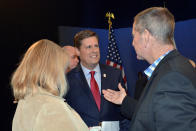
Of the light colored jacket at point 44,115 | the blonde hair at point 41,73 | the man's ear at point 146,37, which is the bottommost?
the light colored jacket at point 44,115

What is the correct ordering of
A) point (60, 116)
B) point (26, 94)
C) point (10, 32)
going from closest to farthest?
point (60, 116), point (26, 94), point (10, 32)

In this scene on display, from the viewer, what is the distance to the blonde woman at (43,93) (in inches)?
55.4

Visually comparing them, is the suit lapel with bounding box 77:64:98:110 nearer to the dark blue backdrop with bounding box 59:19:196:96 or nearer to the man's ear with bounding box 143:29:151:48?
the man's ear with bounding box 143:29:151:48

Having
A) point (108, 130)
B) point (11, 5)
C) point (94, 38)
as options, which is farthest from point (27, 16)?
point (108, 130)

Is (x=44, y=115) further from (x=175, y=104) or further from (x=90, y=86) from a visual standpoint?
(x=90, y=86)

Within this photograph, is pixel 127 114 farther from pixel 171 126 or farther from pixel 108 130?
pixel 171 126

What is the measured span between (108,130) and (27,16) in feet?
9.13

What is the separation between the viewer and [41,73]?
155 centimetres

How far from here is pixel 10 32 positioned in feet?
13.1

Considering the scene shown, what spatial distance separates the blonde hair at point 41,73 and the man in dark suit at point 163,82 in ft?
1.77

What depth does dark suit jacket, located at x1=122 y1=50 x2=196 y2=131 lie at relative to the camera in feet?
3.92

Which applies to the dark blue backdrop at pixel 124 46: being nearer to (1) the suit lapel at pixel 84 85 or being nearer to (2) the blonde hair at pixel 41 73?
(1) the suit lapel at pixel 84 85

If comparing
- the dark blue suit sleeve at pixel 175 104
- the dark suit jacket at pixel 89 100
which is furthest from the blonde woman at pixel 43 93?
the dark suit jacket at pixel 89 100

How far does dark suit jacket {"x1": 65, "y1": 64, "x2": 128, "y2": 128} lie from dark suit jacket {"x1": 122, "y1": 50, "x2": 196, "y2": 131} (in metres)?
1.17
